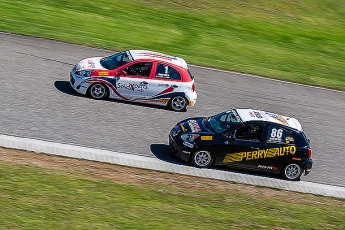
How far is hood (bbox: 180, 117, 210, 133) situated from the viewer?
55.8 feet

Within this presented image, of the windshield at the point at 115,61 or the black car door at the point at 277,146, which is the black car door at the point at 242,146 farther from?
the windshield at the point at 115,61

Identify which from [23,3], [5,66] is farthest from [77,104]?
[23,3]

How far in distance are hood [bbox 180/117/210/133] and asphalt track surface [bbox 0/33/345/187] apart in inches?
33.8

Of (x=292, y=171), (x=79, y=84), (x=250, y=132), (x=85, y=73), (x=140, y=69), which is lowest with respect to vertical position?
(x=292, y=171)

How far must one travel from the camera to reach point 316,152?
64.0 ft

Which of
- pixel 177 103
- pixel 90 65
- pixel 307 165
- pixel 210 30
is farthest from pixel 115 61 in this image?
pixel 210 30

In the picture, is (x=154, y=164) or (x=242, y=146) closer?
(x=154, y=164)

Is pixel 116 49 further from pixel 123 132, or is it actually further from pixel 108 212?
pixel 108 212

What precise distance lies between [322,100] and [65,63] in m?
10.2

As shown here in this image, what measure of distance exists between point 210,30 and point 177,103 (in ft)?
38.9

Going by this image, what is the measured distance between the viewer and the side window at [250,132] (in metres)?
16.8

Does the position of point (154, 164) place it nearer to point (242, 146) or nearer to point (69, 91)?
point (242, 146)

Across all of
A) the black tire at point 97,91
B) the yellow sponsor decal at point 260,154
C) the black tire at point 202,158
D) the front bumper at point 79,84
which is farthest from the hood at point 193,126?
the front bumper at point 79,84

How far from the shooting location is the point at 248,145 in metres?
16.8
